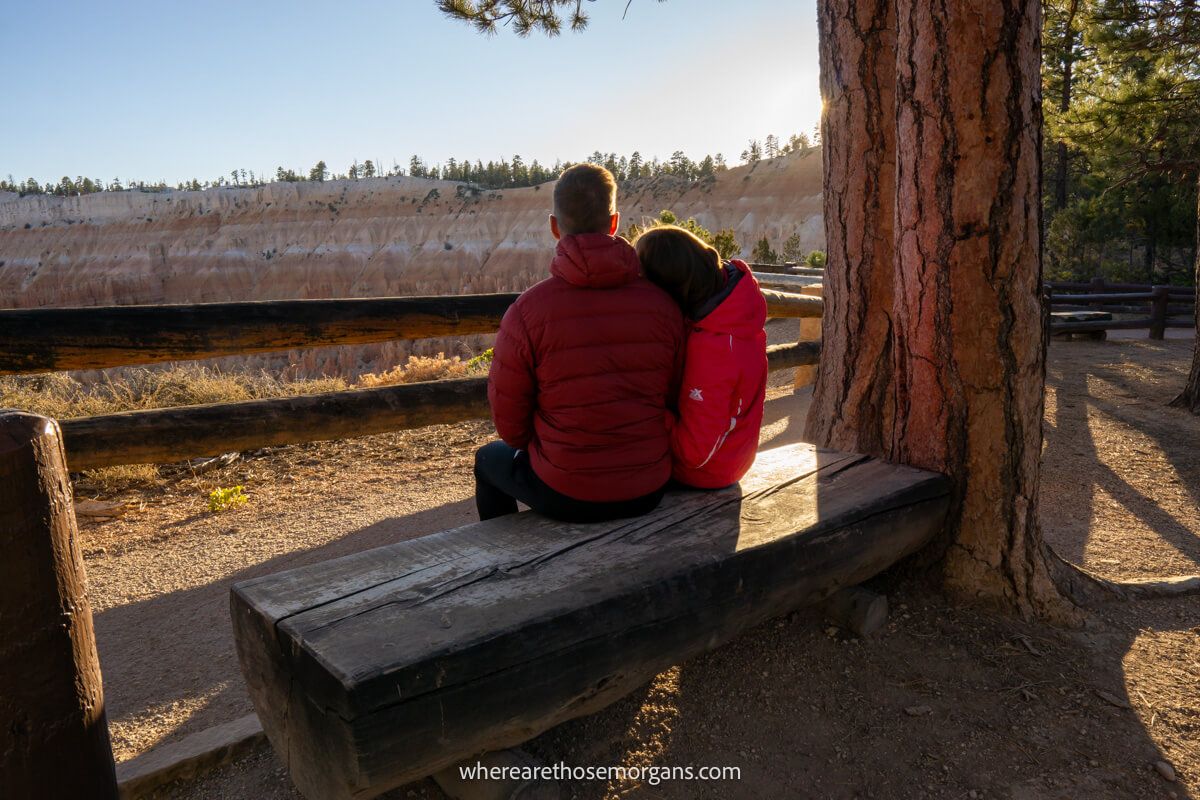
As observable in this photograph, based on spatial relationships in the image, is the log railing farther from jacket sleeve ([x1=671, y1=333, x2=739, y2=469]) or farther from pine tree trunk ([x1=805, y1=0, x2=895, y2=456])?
jacket sleeve ([x1=671, y1=333, x2=739, y2=469])

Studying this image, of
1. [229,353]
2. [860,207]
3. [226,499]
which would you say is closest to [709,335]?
[860,207]

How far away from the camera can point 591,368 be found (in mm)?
2279

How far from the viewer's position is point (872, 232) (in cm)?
362

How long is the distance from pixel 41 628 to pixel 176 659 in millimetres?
1898

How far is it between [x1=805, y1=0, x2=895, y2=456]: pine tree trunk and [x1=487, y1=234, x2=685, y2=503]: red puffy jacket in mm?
1617

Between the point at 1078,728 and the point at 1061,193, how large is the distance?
2174 centimetres

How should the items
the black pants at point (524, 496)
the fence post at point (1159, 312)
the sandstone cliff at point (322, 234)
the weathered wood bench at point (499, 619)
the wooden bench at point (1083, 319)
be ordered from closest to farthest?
the weathered wood bench at point (499, 619) < the black pants at point (524, 496) < the wooden bench at point (1083, 319) < the fence post at point (1159, 312) < the sandstone cliff at point (322, 234)

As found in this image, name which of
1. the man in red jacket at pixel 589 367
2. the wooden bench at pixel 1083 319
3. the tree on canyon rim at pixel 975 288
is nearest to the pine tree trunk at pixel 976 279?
the tree on canyon rim at pixel 975 288

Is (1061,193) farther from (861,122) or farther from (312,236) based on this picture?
(312,236)

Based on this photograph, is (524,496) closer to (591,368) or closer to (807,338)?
(591,368)

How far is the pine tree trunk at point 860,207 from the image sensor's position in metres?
3.58

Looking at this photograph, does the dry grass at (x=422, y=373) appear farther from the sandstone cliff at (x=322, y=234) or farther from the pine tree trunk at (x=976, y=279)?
the sandstone cliff at (x=322, y=234)

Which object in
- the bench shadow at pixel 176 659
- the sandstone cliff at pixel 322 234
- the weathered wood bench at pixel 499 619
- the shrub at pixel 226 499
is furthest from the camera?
the sandstone cliff at pixel 322 234

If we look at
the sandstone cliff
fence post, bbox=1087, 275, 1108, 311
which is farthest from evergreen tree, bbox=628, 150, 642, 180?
fence post, bbox=1087, 275, 1108, 311
